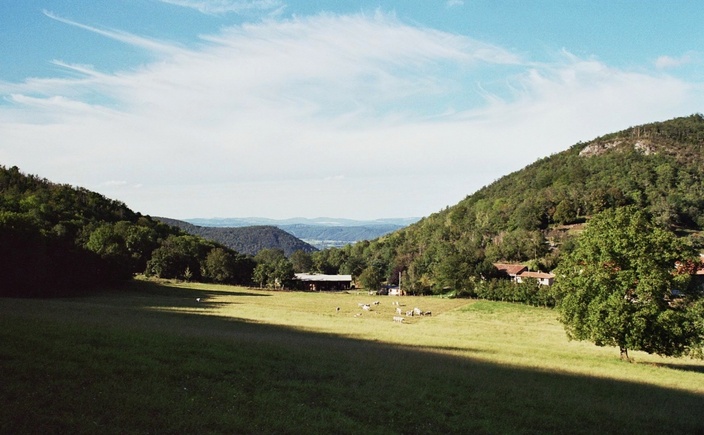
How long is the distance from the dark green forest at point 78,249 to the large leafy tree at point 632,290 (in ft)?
212

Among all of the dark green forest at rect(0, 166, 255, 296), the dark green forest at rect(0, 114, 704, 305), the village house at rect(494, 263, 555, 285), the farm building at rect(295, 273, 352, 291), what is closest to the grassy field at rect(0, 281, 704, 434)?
the dark green forest at rect(0, 114, 704, 305)

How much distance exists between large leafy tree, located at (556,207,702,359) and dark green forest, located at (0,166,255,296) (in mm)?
64544

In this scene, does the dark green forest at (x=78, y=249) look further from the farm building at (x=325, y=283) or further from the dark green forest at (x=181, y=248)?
the farm building at (x=325, y=283)

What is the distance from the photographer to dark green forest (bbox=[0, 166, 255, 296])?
6356cm

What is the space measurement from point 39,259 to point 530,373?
62927mm

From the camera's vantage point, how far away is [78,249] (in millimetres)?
79375

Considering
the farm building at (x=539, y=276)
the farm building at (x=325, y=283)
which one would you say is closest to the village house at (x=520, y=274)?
the farm building at (x=539, y=276)

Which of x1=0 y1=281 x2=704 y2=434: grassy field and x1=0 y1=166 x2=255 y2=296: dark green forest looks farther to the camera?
x1=0 y1=166 x2=255 y2=296: dark green forest

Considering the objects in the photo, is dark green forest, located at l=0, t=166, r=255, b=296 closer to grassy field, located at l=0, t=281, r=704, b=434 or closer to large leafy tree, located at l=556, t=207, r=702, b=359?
grassy field, located at l=0, t=281, r=704, b=434

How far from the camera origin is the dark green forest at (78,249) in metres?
63.6

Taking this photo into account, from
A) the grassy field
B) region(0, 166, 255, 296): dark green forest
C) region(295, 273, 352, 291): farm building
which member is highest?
region(0, 166, 255, 296): dark green forest

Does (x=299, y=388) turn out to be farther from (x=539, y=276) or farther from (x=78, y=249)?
(x=539, y=276)

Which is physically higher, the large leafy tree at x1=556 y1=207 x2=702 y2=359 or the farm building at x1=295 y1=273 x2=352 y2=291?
the large leafy tree at x1=556 y1=207 x2=702 y2=359

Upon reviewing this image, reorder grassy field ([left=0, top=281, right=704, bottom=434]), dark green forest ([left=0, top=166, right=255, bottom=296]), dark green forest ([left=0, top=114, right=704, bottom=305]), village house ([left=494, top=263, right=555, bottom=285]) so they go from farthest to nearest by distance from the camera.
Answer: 1. village house ([left=494, top=263, right=555, bottom=285])
2. dark green forest ([left=0, top=114, right=704, bottom=305])
3. dark green forest ([left=0, top=166, right=255, bottom=296])
4. grassy field ([left=0, top=281, right=704, bottom=434])
